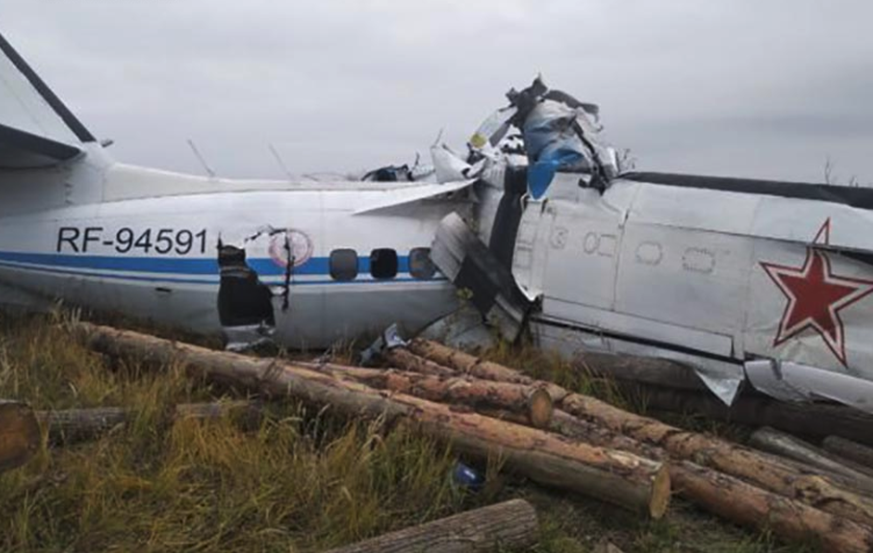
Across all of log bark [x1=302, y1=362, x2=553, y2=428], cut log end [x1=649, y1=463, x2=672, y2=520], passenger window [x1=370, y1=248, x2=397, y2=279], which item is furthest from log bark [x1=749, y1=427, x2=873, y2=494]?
passenger window [x1=370, y1=248, x2=397, y2=279]

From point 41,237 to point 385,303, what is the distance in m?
4.21

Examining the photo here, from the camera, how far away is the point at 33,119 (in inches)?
406

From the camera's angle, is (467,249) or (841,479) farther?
(467,249)

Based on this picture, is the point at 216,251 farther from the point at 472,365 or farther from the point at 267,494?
the point at 267,494

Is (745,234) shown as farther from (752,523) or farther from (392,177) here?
(392,177)

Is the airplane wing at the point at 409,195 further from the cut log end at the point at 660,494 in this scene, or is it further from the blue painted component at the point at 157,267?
the cut log end at the point at 660,494

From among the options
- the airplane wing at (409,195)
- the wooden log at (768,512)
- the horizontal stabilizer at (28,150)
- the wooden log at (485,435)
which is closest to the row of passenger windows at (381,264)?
the airplane wing at (409,195)

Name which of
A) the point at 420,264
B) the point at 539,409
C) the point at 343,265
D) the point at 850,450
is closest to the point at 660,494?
the point at 539,409

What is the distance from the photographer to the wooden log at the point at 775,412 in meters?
6.47

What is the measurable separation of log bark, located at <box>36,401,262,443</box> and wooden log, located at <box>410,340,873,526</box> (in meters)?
2.27

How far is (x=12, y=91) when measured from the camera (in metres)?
10.3

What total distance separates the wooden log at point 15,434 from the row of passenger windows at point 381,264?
5.51 metres

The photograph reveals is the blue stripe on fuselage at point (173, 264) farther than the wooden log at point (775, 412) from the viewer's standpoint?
Yes

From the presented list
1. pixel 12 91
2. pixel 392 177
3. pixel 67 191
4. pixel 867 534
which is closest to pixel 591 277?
pixel 867 534
